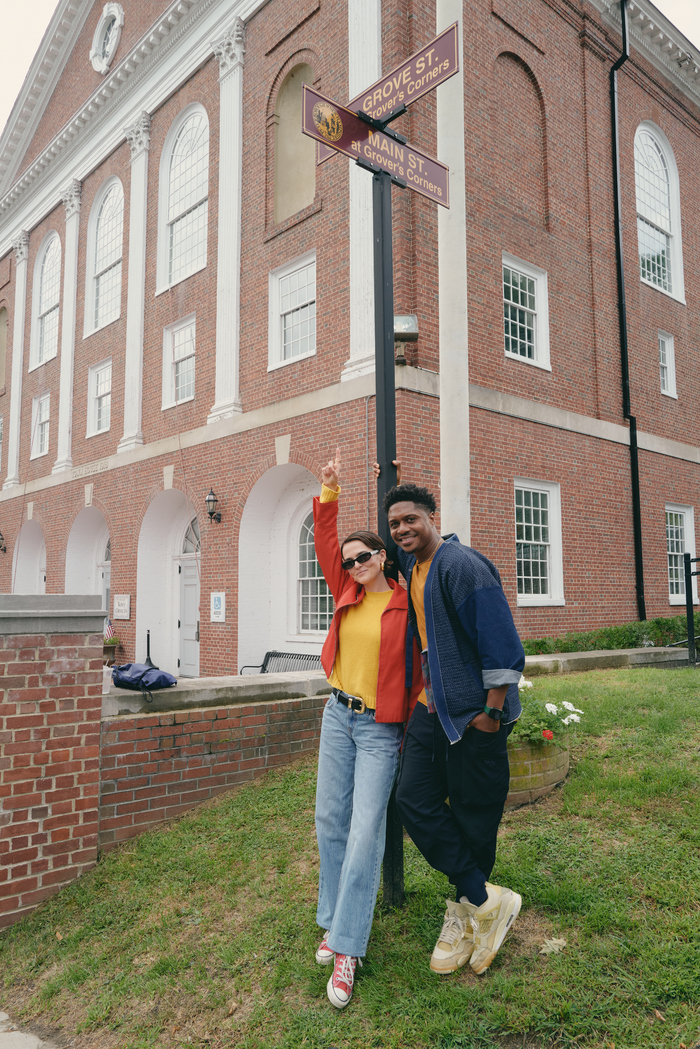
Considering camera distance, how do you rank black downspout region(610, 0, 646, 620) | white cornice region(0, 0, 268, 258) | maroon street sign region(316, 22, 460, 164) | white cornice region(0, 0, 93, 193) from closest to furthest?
1. maroon street sign region(316, 22, 460, 164)
2. black downspout region(610, 0, 646, 620)
3. white cornice region(0, 0, 268, 258)
4. white cornice region(0, 0, 93, 193)

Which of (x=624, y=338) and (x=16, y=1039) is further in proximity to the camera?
(x=624, y=338)

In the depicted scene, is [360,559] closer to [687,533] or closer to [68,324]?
[687,533]

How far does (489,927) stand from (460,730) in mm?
938

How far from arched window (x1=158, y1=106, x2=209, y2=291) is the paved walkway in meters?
14.1

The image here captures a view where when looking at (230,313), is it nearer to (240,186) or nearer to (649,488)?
(240,186)

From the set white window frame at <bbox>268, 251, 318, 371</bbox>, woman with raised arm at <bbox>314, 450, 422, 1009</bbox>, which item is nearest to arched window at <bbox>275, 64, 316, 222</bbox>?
white window frame at <bbox>268, 251, 318, 371</bbox>

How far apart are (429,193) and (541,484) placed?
9.38 meters

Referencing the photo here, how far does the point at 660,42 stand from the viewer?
655 inches

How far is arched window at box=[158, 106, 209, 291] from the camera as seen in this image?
51.5ft

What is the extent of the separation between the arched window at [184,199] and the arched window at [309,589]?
6.28 metres

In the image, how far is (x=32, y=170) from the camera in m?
21.9

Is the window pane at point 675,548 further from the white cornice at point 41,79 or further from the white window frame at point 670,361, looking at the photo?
the white cornice at point 41,79

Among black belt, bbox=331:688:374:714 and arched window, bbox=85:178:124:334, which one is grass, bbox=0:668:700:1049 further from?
arched window, bbox=85:178:124:334

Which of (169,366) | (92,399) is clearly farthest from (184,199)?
(92,399)
